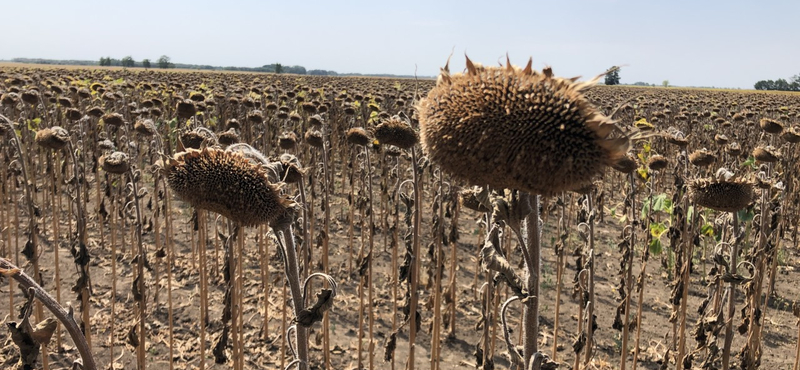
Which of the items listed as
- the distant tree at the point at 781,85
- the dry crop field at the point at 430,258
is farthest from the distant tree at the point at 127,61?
the distant tree at the point at 781,85

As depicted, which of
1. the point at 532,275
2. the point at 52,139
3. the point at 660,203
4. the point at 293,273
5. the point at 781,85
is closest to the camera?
the point at 532,275

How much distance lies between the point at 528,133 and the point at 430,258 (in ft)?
14.2

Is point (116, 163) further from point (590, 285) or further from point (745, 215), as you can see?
point (745, 215)

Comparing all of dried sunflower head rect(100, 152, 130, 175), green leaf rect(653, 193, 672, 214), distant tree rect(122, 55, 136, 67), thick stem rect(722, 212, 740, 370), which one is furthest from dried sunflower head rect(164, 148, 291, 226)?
distant tree rect(122, 55, 136, 67)

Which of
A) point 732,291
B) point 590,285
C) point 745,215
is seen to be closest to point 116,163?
point 590,285

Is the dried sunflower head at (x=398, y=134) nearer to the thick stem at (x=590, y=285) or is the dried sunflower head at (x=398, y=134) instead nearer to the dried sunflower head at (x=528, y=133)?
the thick stem at (x=590, y=285)

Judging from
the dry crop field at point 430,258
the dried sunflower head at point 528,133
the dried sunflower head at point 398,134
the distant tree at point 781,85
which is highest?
the distant tree at point 781,85

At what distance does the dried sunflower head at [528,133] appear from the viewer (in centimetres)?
159

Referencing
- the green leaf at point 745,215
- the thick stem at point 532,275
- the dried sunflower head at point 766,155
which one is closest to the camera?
the thick stem at point 532,275

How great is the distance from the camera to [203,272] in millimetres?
5008

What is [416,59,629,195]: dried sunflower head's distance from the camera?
5.21 ft

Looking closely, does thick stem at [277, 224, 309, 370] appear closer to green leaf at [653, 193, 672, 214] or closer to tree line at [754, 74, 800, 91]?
green leaf at [653, 193, 672, 214]

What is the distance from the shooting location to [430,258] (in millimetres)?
5832

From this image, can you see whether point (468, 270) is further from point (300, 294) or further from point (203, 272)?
point (300, 294)
